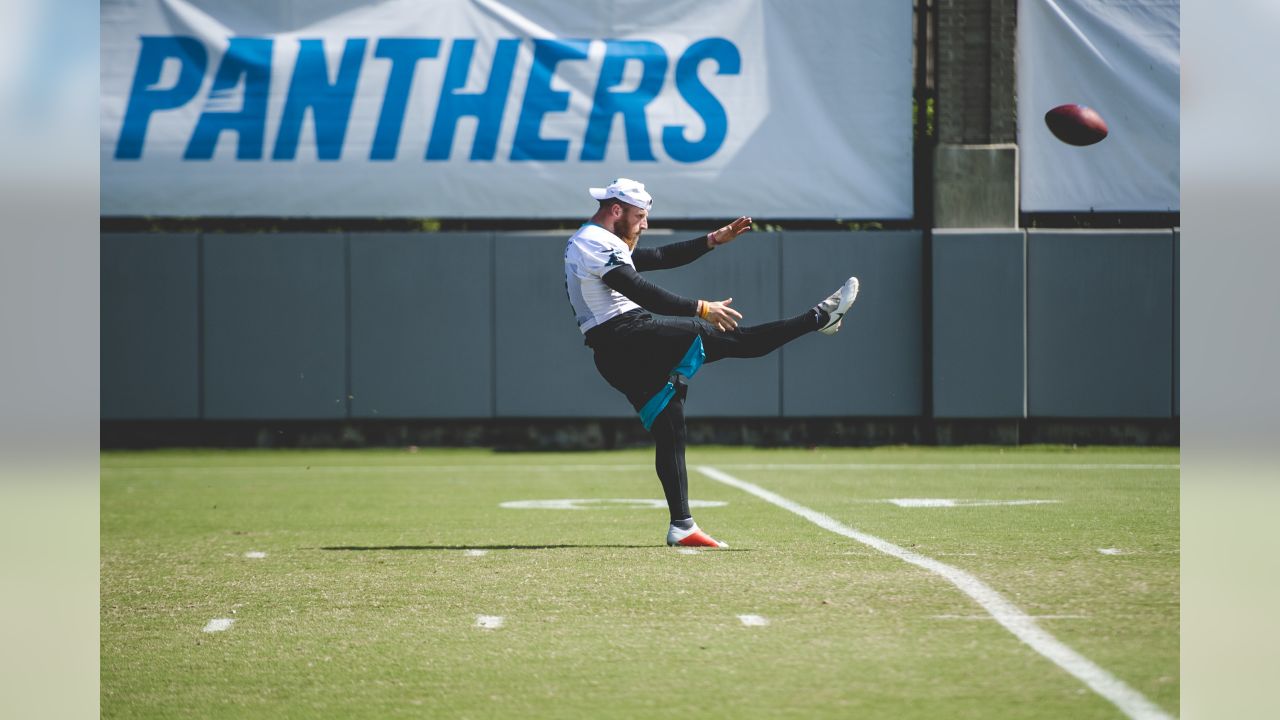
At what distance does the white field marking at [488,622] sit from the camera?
5.41 m

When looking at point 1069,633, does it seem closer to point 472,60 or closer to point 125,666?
point 125,666

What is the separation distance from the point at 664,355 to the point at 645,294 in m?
0.42

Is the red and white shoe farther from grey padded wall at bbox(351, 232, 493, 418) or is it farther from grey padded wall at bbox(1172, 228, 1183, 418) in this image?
grey padded wall at bbox(1172, 228, 1183, 418)

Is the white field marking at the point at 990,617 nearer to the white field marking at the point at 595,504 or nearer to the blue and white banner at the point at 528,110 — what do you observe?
the white field marking at the point at 595,504

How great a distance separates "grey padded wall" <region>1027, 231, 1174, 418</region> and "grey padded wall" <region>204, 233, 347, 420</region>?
8.68m

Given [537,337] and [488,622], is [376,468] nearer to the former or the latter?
[537,337]

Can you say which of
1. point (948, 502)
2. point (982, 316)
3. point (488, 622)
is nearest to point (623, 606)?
point (488, 622)

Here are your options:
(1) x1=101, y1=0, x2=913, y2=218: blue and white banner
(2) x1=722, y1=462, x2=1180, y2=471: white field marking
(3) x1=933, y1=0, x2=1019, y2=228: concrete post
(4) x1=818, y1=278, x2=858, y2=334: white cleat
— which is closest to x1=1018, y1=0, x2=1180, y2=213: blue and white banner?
(3) x1=933, y1=0, x2=1019, y2=228: concrete post

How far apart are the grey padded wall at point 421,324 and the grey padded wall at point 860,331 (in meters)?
3.84

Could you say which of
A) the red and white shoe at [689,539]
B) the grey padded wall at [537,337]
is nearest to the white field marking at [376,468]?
the grey padded wall at [537,337]

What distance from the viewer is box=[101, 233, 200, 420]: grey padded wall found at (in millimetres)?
17688

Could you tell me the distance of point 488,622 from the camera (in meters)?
5.51

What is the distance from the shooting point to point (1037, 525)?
8500mm

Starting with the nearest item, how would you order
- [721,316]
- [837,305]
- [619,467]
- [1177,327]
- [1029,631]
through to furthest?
[1029,631] < [721,316] < [837,305] < [619,467] < [1177,327]
